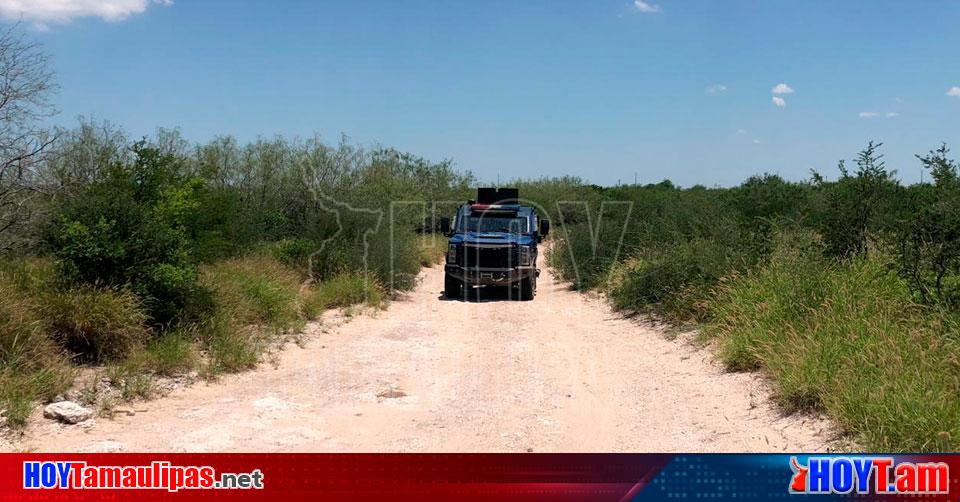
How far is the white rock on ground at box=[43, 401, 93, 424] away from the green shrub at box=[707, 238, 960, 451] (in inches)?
267

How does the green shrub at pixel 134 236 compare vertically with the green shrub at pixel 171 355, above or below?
above

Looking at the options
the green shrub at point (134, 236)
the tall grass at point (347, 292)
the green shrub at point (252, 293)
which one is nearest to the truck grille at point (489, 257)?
the tall grass at point (347, 292)

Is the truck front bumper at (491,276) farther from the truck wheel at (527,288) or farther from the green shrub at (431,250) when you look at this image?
the green shrub at (431,250)

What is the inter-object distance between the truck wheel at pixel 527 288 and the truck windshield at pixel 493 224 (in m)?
1.25

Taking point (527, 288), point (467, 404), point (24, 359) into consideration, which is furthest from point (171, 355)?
point (527, 288)

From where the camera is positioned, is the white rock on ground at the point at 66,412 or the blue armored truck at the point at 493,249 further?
the blue armored truck at the point at 493,249

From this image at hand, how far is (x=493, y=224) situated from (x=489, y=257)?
1.40 meters

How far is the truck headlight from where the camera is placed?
55.0 feet

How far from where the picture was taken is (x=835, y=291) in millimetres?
9375

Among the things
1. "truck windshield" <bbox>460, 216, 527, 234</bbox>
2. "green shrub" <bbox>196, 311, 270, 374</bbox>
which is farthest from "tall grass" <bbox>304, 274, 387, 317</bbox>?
"green shrub" <bbox>196, 311, 270, 374</bbox>

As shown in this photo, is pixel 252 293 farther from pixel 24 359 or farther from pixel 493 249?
pixel 493 249

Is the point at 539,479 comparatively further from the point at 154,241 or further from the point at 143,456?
the point at 154,241

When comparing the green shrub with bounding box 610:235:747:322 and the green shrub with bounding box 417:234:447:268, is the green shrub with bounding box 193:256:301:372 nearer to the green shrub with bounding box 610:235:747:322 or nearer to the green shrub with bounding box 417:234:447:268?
the green shrub with bounding box 610:235:747:322

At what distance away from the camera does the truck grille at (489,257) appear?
16.6 meters
